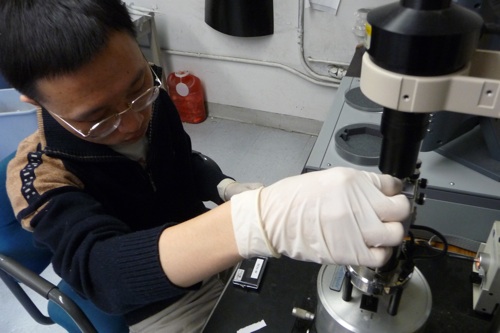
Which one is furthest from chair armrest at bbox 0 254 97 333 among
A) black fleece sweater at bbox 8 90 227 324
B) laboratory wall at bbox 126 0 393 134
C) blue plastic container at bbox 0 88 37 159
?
laboratory wall at bbox 126 0 393 134

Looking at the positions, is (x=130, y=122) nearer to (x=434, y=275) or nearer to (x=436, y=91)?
(x=436, y=91)

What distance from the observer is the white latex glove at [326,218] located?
1.63 feet

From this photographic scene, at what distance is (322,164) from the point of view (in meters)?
1.01

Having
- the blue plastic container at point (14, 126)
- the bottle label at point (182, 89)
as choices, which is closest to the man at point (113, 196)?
the blue plastic container at point (14, 126)

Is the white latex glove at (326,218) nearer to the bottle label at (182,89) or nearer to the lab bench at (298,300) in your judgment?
the lab bench at (298,300)

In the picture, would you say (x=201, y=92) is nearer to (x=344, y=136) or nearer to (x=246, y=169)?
(x=246, y=169)

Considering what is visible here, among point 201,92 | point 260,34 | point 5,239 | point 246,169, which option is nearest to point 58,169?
point 5,239

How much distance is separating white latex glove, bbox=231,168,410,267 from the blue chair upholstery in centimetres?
48

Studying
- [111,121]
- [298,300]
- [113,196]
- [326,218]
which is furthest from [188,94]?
[326,218]

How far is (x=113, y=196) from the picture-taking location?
2.80 ft

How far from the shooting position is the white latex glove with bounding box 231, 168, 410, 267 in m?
0.50

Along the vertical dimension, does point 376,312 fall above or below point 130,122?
below

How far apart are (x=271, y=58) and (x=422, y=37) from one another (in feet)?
6.77

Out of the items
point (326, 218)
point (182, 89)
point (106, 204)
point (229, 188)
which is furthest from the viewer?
point (182, 89)
